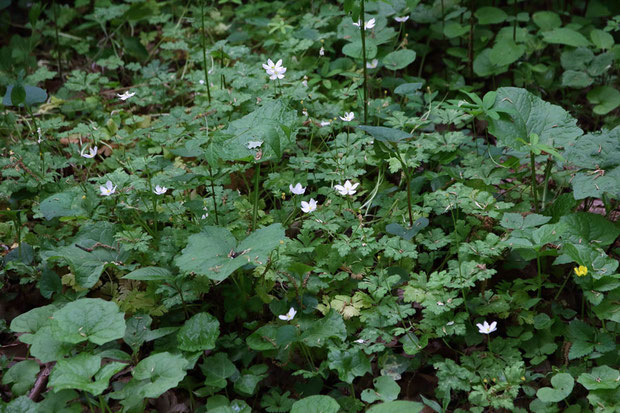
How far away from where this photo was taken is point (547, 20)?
327cm

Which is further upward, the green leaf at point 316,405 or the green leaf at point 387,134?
the green leaf at point 387,134

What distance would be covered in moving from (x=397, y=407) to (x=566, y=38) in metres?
2.34

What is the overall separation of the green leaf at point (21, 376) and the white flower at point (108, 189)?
2.26ft

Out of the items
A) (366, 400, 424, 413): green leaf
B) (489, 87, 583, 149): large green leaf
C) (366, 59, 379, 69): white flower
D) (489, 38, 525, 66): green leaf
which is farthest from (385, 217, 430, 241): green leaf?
(489, 38, 525, 66): green leaf

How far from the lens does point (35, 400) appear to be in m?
1.82

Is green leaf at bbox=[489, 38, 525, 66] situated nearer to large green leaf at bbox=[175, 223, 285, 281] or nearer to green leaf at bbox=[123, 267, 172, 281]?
large green leaf at bbox=[175, 223, 285, 281]

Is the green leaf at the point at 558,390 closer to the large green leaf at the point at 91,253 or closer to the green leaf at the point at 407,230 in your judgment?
the green leaf at the point at 407,230

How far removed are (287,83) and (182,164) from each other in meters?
0.69

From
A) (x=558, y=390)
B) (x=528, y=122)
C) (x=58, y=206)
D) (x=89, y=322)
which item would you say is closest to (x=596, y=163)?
(x=528, y=122)

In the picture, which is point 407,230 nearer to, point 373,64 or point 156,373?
point 156,373

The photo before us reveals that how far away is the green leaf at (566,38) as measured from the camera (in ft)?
9.84

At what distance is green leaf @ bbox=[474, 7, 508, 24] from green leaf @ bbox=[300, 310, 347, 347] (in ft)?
7.22

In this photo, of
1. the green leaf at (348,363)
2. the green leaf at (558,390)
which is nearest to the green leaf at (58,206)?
the green leaf at (348,363)

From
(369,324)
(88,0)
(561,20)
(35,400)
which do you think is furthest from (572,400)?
(88,0)
